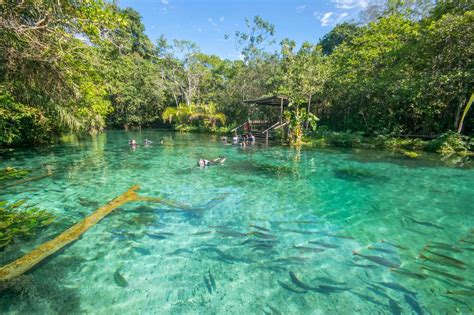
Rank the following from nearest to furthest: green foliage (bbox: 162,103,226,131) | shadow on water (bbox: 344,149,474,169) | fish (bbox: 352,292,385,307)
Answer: fish (bbox: 352,292,385,307), shadow on water (bbox: 344,149,474,169), green foliage (bbox: 162,103,226,131)

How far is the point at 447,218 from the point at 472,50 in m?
13.7

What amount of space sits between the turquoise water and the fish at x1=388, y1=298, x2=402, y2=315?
12 millimetres

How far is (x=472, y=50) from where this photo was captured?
13.7m

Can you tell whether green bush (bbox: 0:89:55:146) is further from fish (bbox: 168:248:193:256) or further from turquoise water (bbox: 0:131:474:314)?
fish (bbox: 168:248:193:256)

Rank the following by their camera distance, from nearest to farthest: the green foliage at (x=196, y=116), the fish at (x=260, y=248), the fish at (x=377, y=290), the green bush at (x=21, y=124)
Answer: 1. the fish at (x=377, y=290)
2. the fish at (x=260, y=248)
3. the green bush at (x=21, y=124)
4. the green foliage at (x=196, y=116)

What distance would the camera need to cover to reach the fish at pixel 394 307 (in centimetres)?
298

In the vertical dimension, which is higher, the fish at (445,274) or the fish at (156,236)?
the fish at (445,274)

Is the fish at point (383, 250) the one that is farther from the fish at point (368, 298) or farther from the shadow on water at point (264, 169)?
the shadow on water at point (264, 169)

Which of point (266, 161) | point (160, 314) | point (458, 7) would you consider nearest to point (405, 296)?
point (160, 314)

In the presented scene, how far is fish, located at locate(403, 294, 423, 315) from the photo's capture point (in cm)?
299

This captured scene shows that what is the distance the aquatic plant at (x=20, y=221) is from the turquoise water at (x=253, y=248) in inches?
10.1

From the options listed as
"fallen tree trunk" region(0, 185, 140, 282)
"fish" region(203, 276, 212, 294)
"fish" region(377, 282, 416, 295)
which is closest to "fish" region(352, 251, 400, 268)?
"fish" region(377, 282, 416, 295)

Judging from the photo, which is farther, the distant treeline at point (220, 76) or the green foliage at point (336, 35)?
the green foliage at point (336, 35)

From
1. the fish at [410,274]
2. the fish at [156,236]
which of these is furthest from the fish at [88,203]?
the fish at [410,274]
